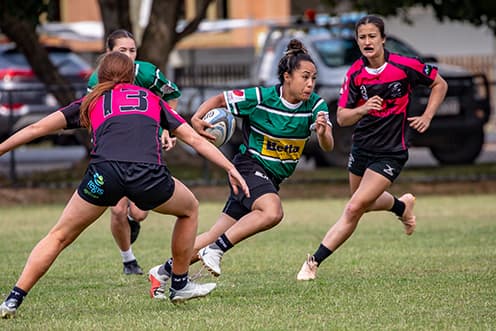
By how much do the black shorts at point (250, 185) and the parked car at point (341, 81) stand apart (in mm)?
8661

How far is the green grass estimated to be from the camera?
6387 mm

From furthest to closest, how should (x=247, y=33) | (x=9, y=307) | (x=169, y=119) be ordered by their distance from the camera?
(x=247, y=33) < (x=169, y=119) < (x=9, y=307)

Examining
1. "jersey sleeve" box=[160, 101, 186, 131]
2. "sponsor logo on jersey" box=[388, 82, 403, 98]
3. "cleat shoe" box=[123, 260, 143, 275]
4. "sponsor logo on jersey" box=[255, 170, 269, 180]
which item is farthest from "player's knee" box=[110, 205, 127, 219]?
"sponsor logo on jersey" box=[388, 82, 403, 98]

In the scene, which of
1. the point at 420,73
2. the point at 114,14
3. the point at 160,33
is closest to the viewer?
the point at 420,73

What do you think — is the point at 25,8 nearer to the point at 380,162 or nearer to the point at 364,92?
the point at 364,92

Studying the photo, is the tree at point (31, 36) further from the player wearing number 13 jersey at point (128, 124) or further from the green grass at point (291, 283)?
the player wearing number 13 jersey at point (128, 124)

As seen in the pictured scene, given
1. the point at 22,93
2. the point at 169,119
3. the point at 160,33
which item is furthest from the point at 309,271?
the point at 160,33

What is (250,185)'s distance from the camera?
7715mm

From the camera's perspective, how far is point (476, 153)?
18812mm

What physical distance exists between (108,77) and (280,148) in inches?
65.5

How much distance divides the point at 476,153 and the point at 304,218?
5.99 metres

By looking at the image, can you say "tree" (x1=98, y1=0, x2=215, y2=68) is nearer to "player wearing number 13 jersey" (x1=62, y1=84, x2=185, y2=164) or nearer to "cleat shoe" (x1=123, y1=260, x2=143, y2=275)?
"cleat shoe" (x1=123, y1=260, x2=143, y2=275)

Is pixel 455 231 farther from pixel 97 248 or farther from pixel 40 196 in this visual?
pixel 40 196

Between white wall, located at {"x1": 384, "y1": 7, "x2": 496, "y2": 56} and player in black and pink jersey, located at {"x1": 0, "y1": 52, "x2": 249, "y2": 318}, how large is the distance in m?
29.9
